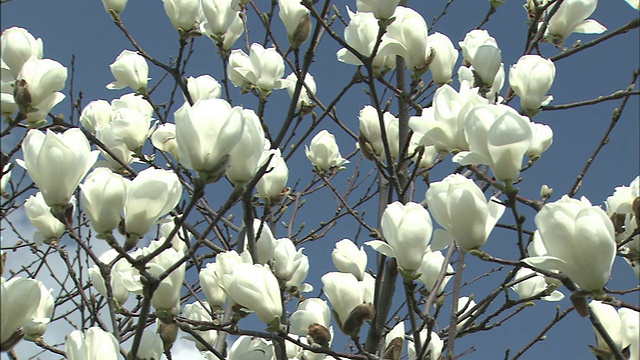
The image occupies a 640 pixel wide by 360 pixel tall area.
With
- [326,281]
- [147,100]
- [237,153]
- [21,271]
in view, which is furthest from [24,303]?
[21,271]

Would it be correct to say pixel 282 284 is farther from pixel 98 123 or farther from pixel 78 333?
pixel 98 123

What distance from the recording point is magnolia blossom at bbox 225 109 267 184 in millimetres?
1190

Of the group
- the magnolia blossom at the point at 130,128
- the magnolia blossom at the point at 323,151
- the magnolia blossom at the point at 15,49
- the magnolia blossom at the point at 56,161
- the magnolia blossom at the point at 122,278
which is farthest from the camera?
the magnolia blossom at the point at 323,151

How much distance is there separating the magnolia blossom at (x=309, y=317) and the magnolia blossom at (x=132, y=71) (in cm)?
100

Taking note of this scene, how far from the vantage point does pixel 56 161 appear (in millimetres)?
1184

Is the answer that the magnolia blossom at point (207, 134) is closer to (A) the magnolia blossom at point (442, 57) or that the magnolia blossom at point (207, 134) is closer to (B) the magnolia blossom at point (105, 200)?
(B) the magnolia blossom at point (105, 200)

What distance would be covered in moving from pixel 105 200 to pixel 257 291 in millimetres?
336

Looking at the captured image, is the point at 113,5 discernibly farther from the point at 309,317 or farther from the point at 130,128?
the point at 309,317

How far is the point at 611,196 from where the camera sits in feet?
5.04

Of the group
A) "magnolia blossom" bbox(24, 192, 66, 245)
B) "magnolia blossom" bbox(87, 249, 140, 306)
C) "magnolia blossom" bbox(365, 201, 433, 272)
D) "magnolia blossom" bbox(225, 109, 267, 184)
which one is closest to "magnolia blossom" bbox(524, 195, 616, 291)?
"magnolia blossom" bbox(365, 201, 433, 272)

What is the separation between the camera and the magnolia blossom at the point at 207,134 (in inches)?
42.4

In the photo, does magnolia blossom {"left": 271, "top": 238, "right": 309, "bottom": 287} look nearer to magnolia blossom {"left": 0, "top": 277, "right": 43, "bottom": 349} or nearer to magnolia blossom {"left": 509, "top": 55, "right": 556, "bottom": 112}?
magnolia blossom {"left": 509, "top": 55, "right": 556, "bottom": 112}

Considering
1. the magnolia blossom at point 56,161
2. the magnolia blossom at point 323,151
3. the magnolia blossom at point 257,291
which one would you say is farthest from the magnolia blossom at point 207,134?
the magnolia blossom at point 323,151

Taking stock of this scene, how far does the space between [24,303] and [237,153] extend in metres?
0.41
